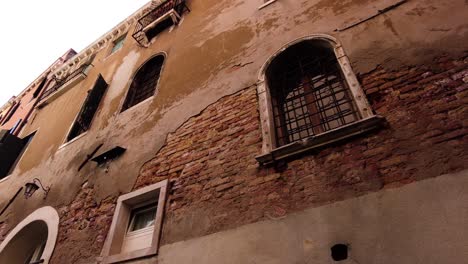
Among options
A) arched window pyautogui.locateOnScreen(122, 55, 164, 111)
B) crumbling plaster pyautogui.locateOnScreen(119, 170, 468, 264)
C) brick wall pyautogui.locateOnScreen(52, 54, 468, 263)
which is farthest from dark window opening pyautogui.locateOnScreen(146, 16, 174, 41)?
crumbling plaster pyautogui.locateOnScreen(119, 170, 468, 264)

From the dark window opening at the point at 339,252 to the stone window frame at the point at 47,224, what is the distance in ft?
14.1

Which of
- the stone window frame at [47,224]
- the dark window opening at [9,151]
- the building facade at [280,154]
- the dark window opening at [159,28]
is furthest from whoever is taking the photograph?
the dark window opening at [9,151]

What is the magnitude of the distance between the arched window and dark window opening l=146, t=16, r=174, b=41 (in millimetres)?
1222

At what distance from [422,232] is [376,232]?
1.00 ft

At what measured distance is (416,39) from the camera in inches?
129

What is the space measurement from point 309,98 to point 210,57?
2.52 metres

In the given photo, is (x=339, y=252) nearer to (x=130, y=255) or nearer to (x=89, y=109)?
(x=130, y=255)

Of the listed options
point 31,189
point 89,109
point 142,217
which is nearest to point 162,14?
point 89,109

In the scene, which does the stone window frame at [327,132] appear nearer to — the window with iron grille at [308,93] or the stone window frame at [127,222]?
the window with iron grille at [308,93]

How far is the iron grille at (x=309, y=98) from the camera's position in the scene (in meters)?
3.40

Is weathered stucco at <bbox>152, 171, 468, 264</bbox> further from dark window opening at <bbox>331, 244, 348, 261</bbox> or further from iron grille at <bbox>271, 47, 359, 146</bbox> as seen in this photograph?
iron grille at <bbox>271, 47, 359, 146</bbox>

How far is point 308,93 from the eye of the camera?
150 inches

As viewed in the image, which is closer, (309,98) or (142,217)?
(309,98)

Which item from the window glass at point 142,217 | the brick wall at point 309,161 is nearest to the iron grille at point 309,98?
the brick wall at point 309,161
